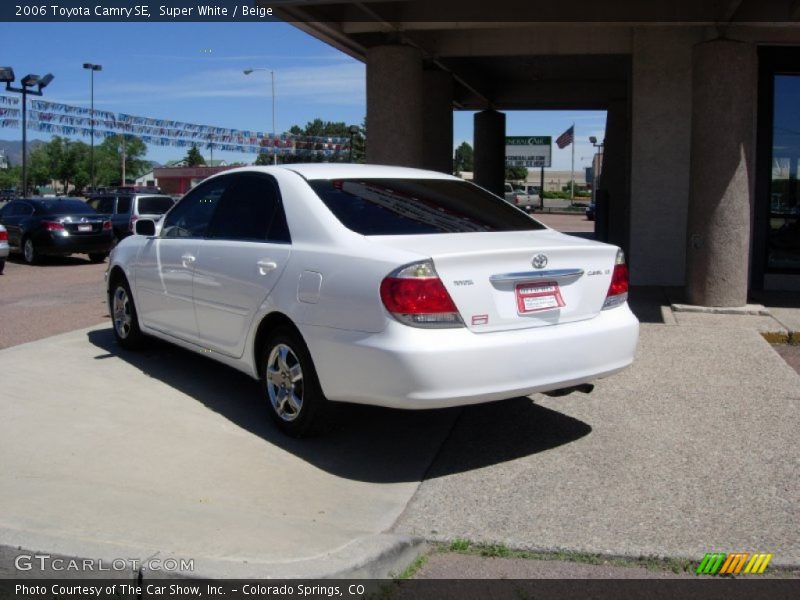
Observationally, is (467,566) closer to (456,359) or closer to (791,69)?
(456,359)

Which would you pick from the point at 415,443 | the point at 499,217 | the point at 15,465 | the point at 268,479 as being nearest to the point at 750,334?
the point at 499,217

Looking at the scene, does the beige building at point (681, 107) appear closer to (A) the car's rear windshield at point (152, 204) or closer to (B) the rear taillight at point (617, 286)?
(B) the rear taillight at point (617, 286)

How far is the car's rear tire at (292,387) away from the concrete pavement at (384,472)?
0.17 meters

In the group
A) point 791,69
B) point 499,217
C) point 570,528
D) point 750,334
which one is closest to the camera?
point 570,528

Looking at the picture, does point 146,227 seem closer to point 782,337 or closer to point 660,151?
point 782,337

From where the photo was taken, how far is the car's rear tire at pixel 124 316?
25.3ft

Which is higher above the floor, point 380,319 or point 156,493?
point 380,319

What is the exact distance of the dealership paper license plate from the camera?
4867 millimetres

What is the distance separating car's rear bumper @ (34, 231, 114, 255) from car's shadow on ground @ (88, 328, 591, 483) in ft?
42.1

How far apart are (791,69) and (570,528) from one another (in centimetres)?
955

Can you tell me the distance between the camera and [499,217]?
19.6 feet

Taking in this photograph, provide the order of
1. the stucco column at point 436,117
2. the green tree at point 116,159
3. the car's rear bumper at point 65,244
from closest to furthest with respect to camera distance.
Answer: the stucco column at point 436,117
the car's rear bumper at point 65,244
the green tree at point 116,159

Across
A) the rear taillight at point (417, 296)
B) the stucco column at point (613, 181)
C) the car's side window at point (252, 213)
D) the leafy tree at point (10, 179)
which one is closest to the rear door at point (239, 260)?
the car's side window at point (252, 213)

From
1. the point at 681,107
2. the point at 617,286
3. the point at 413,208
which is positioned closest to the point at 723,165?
the point at 681,107
